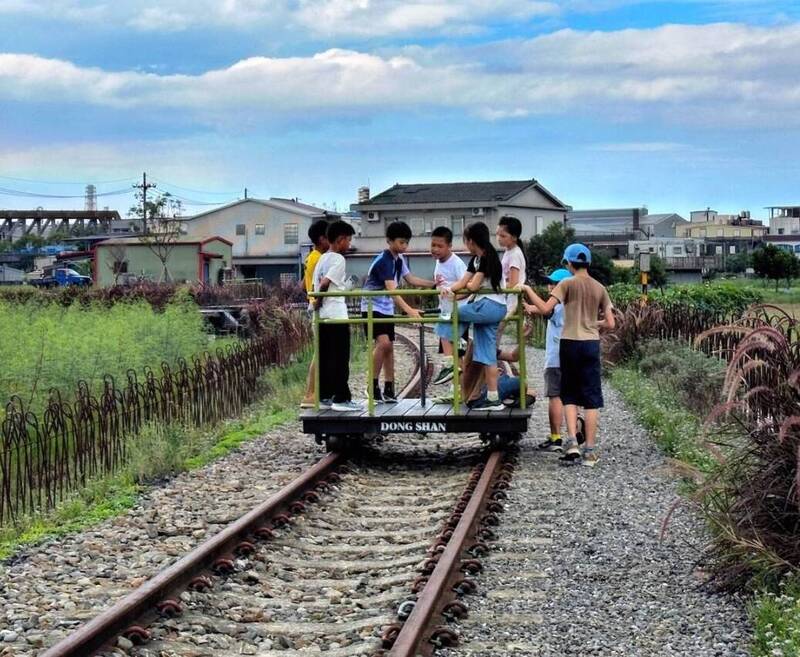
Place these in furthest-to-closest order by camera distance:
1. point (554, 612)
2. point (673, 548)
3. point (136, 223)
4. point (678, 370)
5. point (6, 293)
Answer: point (136, 223) < point (6, 293) < point (678, 370) < point (673, 548) < point (554, 612)

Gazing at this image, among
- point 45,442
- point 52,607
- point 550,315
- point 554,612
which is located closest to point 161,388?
point 45,442

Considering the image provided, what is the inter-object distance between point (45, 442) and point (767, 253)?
225 feet

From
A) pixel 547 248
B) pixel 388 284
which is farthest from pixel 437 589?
pixel 547 248

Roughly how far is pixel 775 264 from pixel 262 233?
3510cm

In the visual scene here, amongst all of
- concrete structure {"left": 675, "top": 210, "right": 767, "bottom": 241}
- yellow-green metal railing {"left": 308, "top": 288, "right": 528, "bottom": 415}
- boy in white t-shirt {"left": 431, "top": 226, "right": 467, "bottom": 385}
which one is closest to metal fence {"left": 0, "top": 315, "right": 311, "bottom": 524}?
yellow-green metal railing {"left": 308, "top": 288, "right": 528, "bottom": 415}

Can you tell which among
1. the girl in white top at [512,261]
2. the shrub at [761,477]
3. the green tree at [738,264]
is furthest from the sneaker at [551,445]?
the green tree at [738,264]

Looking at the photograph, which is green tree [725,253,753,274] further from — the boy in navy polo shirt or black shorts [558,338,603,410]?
black shorts [558,338,603,410]

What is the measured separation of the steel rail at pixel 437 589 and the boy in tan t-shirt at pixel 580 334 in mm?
2088

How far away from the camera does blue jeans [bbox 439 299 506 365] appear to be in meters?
11.6

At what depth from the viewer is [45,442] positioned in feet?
34.0

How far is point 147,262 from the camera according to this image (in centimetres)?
6938

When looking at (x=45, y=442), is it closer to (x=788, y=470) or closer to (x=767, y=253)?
(x=788, y=470)

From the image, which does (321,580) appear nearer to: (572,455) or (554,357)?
(572,455)

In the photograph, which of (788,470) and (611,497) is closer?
(788,470)
